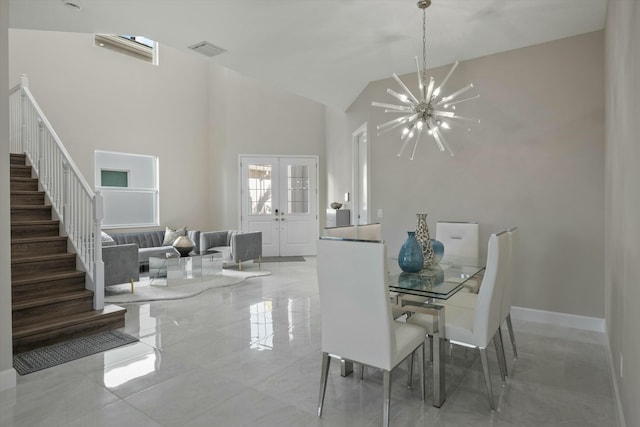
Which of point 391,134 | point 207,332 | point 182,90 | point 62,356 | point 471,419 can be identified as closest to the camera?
point 471,419

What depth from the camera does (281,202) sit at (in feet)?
26.6

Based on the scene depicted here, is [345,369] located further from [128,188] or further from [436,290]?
[128,188]

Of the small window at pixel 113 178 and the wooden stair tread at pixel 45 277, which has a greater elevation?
the small window at pixel 113 178

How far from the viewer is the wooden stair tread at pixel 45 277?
10.5 ft

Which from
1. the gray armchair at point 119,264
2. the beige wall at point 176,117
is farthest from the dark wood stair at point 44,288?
the beige wall at point 176,117

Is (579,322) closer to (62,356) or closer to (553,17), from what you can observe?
(553,17)

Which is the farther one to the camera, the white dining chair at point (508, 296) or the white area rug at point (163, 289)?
the white area rug at point (163, 289)

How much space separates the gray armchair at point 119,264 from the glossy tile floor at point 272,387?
1.36m

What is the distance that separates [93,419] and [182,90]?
7222 millimetres

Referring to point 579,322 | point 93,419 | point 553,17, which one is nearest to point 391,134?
point 553,17

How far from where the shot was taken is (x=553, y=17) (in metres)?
3.10

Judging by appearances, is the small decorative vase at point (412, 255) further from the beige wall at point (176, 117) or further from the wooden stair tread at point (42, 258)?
the beige wall at point (176, 117)

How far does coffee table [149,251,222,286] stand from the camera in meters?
5.23

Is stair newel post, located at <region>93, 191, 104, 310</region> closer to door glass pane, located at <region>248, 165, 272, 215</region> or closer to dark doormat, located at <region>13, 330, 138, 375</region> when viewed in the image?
dark doormat, located at <region>13, 330, 138, 375</region>
